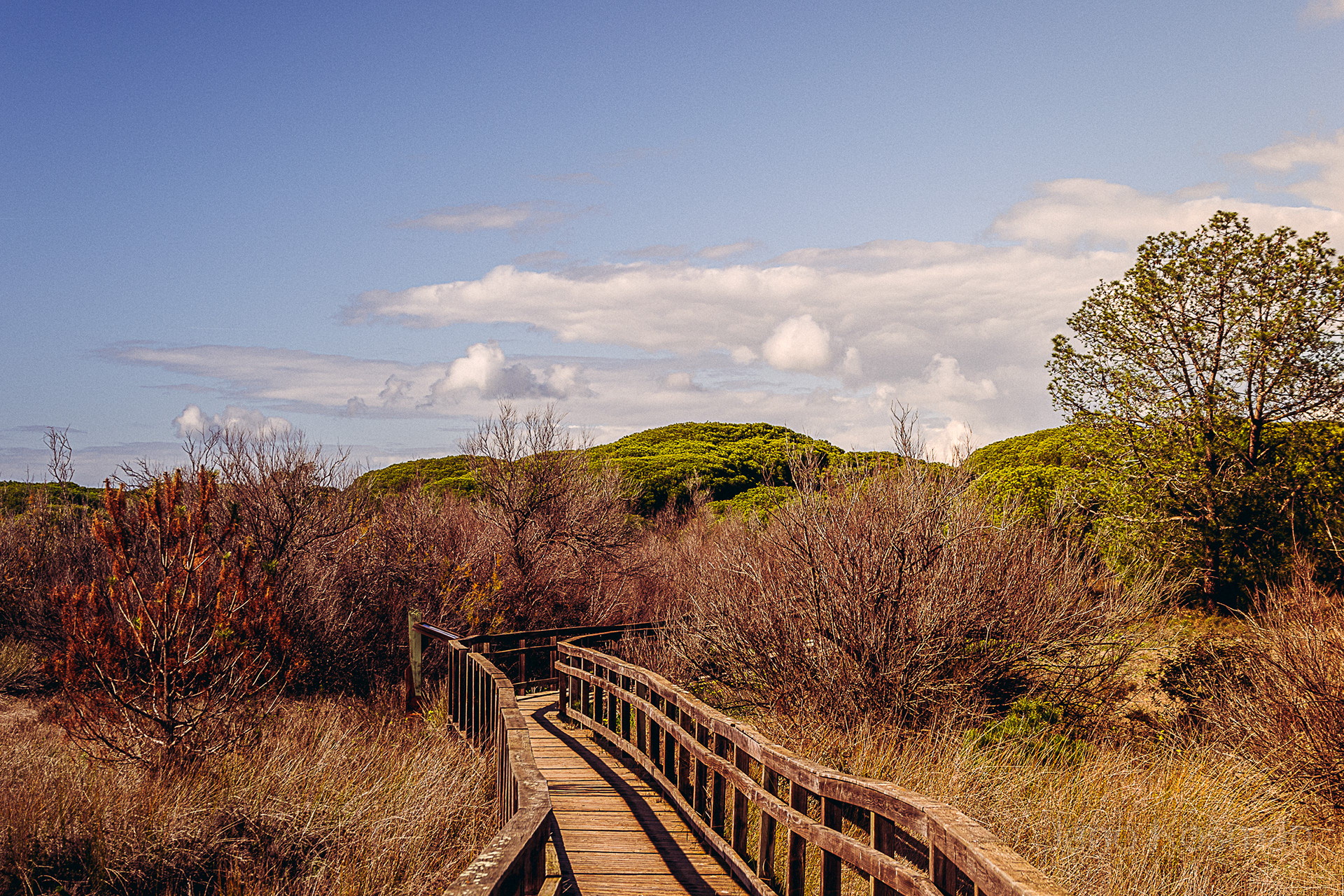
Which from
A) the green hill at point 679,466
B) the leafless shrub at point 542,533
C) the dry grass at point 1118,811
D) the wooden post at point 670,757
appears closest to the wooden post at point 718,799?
the wooden post at point 670,757

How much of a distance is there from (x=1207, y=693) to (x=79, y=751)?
16.1 metres

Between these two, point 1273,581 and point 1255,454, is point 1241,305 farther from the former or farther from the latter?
point 1273,581

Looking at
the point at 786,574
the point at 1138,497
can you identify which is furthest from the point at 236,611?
the point at 1138,497

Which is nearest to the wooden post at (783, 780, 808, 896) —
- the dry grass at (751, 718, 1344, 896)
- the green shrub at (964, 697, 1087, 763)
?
the dry grass at (751, 718, 1344, 896)

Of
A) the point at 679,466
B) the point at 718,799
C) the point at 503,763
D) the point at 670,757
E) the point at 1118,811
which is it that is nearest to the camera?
the point at 503,763

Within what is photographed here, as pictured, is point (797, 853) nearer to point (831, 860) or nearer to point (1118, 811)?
point (831, 860)

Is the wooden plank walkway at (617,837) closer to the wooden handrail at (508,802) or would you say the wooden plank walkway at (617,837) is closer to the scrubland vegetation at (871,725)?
the wooden handrail at (508,802)

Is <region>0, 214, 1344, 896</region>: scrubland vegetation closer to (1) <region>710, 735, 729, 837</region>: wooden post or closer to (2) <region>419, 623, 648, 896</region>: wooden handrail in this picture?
(2) <region>419, 623, 648, 896</region>: wooden handrail

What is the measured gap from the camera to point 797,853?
5125 millimetres

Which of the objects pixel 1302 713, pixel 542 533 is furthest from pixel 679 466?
pixel 1302 713

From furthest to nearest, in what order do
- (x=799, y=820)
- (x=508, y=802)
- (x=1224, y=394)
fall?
(x=1224, y=394)
(x=508, y=802)
(x=799, y=820)

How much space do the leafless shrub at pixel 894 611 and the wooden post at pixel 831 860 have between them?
469 cm

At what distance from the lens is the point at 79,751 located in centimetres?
1050

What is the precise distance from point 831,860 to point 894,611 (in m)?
4.92
